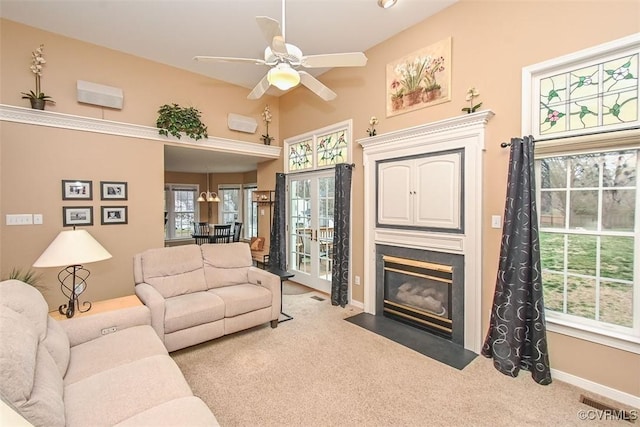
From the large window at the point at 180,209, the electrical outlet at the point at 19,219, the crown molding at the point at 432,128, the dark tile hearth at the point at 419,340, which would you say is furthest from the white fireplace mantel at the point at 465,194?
the large window at the point at 180,209

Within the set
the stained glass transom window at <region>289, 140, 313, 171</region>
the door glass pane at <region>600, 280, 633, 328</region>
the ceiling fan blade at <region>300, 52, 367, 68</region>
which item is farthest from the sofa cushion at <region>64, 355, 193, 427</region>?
the stained glass transom window at <region>289, 140, 313, 171</region>

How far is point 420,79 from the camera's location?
3.42 metres

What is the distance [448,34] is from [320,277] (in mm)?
3816

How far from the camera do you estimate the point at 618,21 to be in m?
2.18

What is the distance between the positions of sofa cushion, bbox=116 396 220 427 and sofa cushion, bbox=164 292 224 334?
1421 millimetres

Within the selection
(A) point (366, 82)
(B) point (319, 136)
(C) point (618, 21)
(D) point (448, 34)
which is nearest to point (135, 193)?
(B) point (319, 136)

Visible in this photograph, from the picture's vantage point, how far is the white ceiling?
310cm

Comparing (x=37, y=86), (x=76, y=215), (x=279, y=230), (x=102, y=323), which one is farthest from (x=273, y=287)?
(x=37, y=86)

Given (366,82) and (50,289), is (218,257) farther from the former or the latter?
(366,82)

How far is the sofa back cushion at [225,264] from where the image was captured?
354 centimetres

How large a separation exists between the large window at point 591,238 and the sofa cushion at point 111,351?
331cm

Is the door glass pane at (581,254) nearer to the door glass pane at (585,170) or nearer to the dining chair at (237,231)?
the door glass pane at (585,170)

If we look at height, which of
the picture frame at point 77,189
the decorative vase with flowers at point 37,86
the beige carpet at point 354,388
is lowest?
the beige carpet at point 354,388

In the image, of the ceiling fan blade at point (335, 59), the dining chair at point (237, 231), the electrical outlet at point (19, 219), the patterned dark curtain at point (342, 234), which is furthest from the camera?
the dining chair at point (237, 231)
